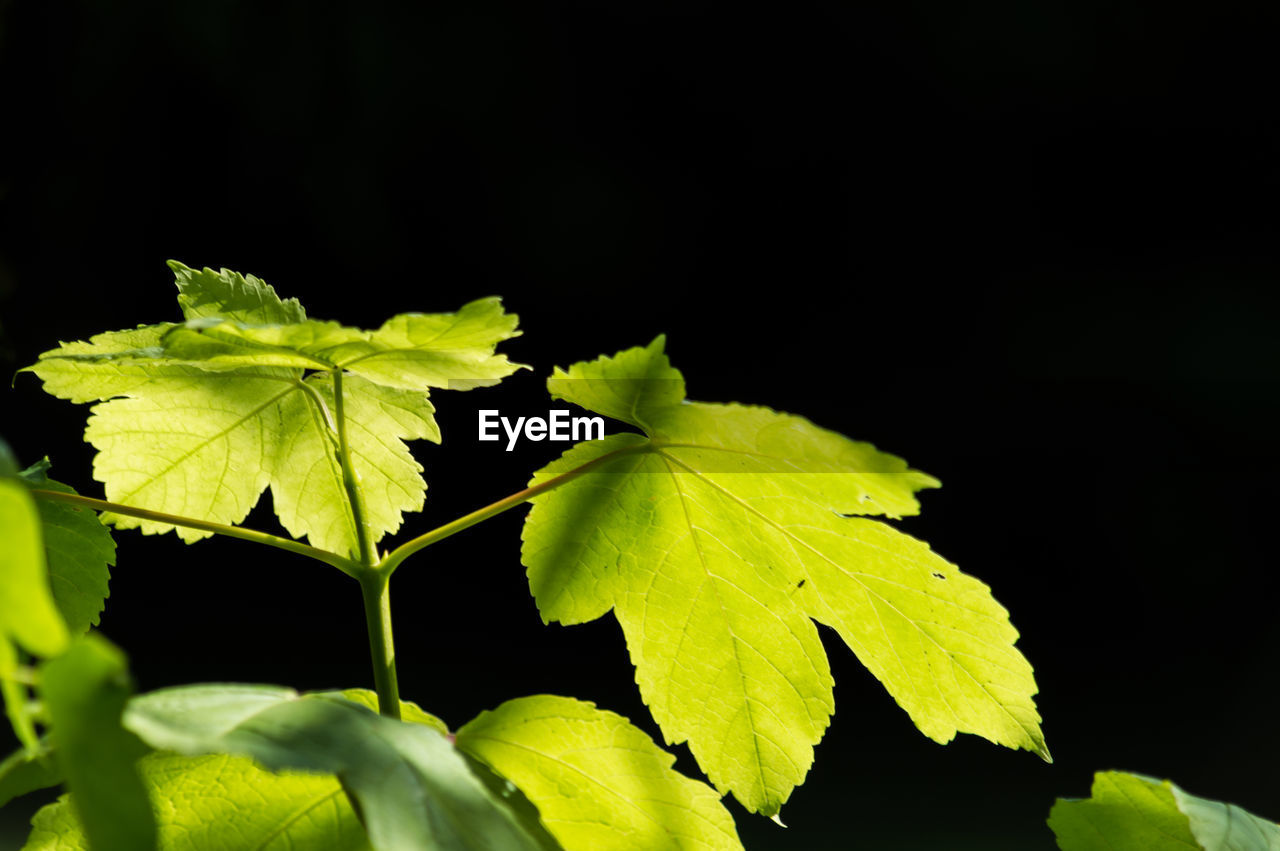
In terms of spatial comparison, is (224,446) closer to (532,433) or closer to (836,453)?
(532,433)

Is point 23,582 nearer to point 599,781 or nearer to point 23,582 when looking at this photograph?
point 23,582

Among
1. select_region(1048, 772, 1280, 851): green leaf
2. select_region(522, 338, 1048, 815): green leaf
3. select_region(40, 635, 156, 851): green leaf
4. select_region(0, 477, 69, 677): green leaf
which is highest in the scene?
select_region(0, 477, 69, 677): green leaf

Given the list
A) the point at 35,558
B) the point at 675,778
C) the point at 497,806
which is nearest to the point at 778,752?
the point at 675,778

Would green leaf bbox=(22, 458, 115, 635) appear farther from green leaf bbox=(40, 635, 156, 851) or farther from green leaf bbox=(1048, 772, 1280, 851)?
green leaf bbox=(1048, 772, 1280, 851)

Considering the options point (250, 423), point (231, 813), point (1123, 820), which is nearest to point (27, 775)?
point (231, 813)

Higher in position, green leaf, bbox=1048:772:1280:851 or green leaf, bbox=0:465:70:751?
green leaf, bbox=0:465:70:751

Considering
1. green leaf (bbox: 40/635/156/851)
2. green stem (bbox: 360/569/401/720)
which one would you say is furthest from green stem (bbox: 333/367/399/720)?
green leaf (bbox: 40/635/156/851)
